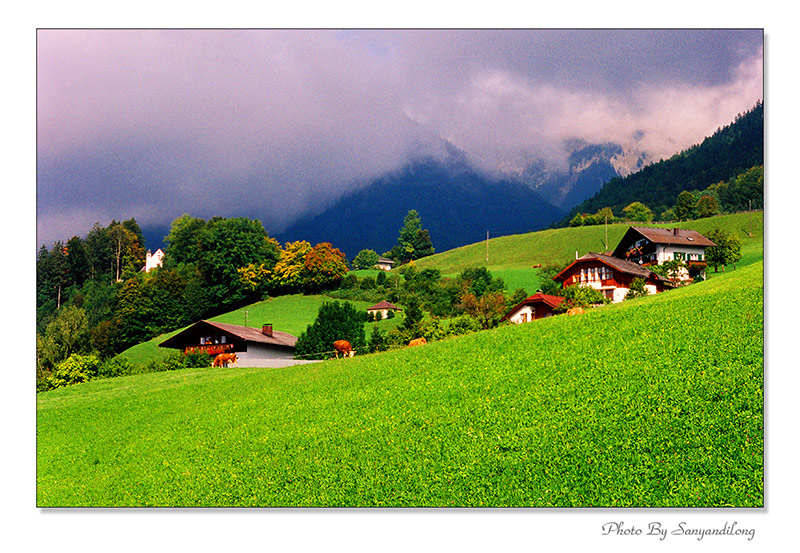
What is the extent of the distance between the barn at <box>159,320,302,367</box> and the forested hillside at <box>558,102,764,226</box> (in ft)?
53.9

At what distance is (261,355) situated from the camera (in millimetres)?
23203

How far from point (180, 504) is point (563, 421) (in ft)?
15.7

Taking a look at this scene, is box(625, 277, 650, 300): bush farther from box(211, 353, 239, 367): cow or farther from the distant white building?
the distant white building

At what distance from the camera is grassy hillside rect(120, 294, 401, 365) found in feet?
77.6

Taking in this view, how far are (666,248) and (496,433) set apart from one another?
18.0 meters

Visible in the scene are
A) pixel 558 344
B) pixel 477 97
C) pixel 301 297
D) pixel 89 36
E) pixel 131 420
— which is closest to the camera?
pixel 89 36

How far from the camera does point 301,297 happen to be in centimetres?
2650

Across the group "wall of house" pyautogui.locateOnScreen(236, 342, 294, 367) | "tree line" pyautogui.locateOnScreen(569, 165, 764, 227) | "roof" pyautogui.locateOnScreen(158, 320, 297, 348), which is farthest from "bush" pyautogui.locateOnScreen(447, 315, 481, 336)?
"tree line" pyautogui.locateOnScreen(569, 165, 764, 227)

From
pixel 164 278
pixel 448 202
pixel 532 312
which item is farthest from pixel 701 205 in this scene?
pixel 164 278

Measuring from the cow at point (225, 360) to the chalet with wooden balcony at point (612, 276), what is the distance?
45.1 feet

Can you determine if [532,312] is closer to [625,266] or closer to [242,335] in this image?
[625,266]

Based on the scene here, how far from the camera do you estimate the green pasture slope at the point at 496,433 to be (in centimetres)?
614
